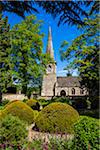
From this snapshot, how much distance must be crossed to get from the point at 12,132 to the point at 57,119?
16.7ft

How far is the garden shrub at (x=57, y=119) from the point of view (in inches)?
502

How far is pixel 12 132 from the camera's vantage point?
8141 mm

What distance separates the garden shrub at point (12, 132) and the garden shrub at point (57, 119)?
4327mm

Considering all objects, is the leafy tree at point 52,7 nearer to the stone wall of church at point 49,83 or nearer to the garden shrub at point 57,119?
the garden shrub at point 57,119

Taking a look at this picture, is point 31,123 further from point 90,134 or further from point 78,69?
point 90,134

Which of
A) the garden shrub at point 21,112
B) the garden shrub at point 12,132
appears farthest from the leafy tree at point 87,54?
the garden shrub at point 12,132

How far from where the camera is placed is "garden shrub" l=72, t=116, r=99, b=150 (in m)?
6.30

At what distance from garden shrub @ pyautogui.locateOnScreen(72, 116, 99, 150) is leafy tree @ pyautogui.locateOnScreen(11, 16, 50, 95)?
26.2m

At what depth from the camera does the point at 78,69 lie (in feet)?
75.3

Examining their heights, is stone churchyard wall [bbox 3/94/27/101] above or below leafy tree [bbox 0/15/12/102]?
below

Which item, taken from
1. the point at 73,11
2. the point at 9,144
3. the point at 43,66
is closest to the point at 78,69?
the point at 43,66

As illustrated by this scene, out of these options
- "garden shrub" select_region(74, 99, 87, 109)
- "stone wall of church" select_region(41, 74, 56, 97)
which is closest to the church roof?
"stone wall of church" select_region(41, 74, 56, 97)

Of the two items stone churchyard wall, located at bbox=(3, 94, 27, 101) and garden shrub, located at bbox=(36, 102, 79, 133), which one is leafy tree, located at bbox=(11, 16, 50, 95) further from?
garden shrub, located at bbox=(36, 102, 79, 133)

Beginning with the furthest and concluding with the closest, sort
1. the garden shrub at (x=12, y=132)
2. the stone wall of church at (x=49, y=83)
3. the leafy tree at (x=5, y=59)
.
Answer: the stone wall of church at (x=49, y=83) → the leafy tree at (x=5, y=59) → the garden shrub at (x=12, y=132)
